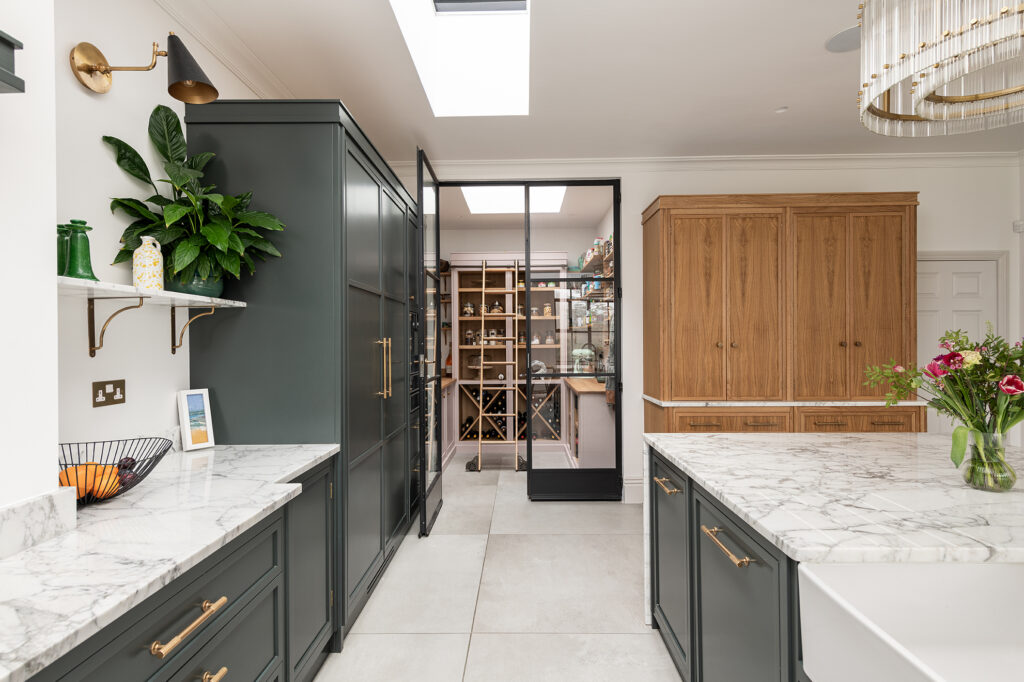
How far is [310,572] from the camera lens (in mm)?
1789

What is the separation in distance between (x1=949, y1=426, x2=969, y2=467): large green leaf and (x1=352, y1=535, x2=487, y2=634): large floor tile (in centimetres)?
195

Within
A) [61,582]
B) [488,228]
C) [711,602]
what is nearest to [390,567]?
[711,602]

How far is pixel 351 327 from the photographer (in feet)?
7.09

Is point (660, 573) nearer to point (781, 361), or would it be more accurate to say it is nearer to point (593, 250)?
point (781, 361)

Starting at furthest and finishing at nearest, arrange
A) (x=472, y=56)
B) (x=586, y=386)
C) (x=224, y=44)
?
(x=586, y=386) → (x=472, y=56) → (x=224, y=44)

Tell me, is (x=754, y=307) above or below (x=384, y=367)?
above

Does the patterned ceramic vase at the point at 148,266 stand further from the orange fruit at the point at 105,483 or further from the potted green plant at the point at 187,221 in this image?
the orange fruit at the point at 105,483

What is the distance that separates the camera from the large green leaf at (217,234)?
5.74 feet

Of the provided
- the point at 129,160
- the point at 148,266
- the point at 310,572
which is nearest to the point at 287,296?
the point at 148,266

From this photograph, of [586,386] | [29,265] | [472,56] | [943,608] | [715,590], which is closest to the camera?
[943,608]

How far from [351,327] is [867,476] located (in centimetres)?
198

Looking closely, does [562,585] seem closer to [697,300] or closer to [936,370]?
[936,370]

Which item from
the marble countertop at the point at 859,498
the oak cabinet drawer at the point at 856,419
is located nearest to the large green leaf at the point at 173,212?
the marble countertop at the point at 859,498

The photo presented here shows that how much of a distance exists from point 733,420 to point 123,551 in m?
3.39
